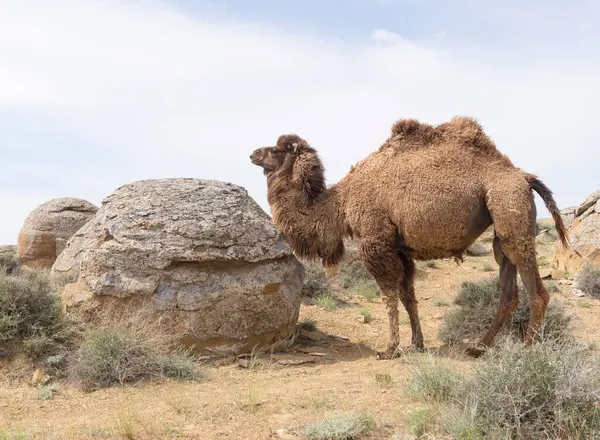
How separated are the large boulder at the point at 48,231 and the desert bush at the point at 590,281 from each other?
45.1 feet

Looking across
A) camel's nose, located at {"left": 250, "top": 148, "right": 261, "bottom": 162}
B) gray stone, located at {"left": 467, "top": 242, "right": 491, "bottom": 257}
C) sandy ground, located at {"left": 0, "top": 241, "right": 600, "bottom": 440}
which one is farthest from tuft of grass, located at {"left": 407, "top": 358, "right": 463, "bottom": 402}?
gray stone, located at {"left": 467, "top": 242, "right": 491, "bottom": 257}

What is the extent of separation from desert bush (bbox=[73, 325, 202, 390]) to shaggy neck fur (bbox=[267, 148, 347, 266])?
2.76 metres

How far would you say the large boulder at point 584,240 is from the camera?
16808 millimetres

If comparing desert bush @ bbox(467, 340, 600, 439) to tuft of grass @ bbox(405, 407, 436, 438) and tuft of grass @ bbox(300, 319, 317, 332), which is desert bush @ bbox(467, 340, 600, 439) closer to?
tuft of grass @ bbox(405, 407, 436, 438)

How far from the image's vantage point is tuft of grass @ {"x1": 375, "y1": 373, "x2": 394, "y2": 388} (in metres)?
6.20

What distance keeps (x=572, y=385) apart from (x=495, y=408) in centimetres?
59

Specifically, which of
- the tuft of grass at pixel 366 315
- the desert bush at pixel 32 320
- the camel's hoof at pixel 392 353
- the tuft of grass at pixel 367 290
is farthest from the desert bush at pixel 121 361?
the tuft of grass at pixel 367 290

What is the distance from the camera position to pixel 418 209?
802cm

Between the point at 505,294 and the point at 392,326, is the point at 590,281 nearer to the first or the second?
the point at 505,294

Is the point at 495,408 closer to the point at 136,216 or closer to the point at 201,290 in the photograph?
the point at 201,290

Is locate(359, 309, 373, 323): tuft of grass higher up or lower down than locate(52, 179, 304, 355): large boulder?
lower down

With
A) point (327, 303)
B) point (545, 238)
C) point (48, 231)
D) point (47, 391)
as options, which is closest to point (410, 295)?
point (327, 303)

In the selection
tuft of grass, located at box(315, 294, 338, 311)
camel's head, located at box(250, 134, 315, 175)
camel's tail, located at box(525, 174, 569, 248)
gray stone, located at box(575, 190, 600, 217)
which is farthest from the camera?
gray stone, located at box(575, 190, 600, 217)

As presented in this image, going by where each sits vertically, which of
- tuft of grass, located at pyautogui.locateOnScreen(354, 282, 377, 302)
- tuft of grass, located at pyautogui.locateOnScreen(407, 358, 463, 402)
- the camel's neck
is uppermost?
the camel's neck
